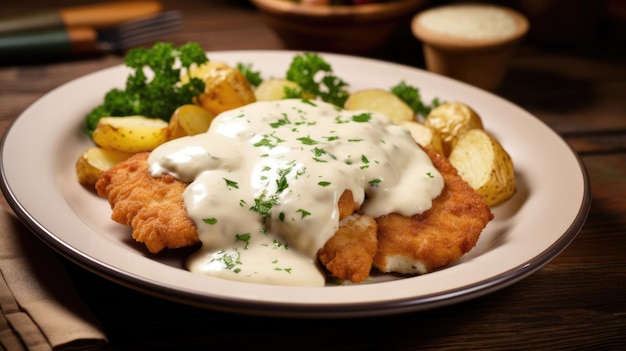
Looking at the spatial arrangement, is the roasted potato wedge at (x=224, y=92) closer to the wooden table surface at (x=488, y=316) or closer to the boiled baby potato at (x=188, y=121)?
the boiled baby potato at (x=188, y=121)

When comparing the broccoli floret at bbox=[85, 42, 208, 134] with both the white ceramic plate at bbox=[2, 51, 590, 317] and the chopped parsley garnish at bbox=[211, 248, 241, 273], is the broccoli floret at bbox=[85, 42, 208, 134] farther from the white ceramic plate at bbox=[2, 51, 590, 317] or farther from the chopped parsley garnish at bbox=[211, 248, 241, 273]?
the chopped parsley garnish at bbox=[211, 248, 241, 273]

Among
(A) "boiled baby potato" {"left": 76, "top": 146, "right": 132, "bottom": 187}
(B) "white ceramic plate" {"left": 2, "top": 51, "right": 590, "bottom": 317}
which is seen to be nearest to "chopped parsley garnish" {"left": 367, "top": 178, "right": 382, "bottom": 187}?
(B) "white ceramic plate" {"left": 2, "top": 51, "right": 590, "bottom": 317}

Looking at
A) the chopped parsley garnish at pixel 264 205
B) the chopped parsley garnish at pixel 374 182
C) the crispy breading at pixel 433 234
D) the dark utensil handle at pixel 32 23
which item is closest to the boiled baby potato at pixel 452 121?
the crispy breading at pixel 433 234

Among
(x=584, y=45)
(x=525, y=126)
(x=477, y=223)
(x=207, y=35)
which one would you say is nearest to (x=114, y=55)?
(x=207, y=35)

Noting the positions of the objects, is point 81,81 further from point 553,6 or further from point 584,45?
point 584,45

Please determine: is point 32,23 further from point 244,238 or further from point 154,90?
point 244,238

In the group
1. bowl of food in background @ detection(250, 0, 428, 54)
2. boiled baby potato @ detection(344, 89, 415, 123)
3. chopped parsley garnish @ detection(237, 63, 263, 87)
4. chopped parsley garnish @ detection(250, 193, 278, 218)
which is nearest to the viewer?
chopped parsley garnish @ detection(250, 193, 278, 218)
